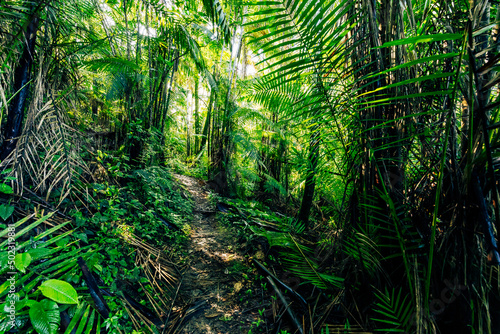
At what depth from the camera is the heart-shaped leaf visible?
0.80 meters

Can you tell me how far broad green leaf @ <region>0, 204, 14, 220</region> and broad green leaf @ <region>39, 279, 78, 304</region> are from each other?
619 mm

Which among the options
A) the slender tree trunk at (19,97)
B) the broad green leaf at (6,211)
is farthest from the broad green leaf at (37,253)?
the slender tree trunk at (19,97)

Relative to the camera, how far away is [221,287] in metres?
1.89

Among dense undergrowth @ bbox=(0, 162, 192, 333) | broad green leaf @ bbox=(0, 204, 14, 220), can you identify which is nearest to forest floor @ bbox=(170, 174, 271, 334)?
dense undergrowth @ bbox=(0, 162, 192, 333)

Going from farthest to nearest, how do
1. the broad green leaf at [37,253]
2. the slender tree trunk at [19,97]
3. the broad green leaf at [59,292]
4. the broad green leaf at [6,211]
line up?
1. the slender tree trunk at [19,97]
2. the broad green leaf at [6,211]
3. the broad green leaf at [37,253]
4. the broad green leaf at [59,292]

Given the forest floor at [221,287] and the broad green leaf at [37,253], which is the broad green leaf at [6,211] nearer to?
the broad green leaf at [37,253]

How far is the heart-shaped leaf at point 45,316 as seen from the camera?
0.80 meters

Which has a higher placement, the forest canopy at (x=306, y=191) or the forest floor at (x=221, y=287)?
the forest canopy at (x=306, y=191)

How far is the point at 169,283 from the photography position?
1795 millimetres

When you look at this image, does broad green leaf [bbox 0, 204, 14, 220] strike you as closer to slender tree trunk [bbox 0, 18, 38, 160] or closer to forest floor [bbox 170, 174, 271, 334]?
slender tree trunk [bbox 0, 18, 38, 160]

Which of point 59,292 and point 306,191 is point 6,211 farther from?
point 306,191

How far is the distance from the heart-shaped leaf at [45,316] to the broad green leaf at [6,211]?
642 millimetres

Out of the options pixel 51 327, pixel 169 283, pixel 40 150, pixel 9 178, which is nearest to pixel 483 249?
pixel 51 327

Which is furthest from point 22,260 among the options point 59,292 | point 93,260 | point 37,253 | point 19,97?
point 19,97
